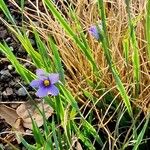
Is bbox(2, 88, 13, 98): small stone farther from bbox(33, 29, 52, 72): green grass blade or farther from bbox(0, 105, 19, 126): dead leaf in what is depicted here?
bbox(33, 29, 52, 72): green grass blade

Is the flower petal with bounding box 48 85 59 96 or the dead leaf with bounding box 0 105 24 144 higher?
the flower petal with bounding box 48 85 59 96

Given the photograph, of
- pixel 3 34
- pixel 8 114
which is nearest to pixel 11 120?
pixel 8 114

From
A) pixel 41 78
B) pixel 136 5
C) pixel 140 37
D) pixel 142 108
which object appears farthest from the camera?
pixel 136 5

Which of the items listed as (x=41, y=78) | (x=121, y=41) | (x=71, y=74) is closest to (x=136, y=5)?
(x=121, y=41)

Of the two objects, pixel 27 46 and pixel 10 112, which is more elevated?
pixel 27 46

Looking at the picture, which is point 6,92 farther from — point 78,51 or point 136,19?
point 136,19

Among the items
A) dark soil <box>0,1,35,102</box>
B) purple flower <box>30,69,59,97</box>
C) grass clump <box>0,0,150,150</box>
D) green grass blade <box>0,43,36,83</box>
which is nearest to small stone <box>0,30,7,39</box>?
dark soil <box>0,1,35,102</box>

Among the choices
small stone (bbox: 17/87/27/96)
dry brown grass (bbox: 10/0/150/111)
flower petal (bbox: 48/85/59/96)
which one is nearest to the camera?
flower petal (bbox: 48/85/59/96)
